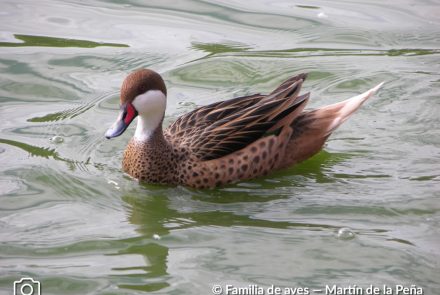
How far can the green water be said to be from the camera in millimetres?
6766

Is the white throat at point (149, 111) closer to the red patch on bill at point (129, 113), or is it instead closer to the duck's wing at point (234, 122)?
the red patch on bill at point (129, 113)

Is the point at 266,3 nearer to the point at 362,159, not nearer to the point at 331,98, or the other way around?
the point at 331,98

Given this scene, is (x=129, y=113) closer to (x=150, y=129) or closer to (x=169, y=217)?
(x=150, y=129)

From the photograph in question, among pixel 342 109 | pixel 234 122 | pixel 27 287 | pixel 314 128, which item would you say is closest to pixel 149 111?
pixel 234 122

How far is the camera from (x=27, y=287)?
648 cm

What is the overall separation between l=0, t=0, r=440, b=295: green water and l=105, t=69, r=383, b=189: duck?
0.15 meters

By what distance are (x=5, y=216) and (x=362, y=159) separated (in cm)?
327

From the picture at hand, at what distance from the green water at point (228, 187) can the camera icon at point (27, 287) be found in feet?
0.15

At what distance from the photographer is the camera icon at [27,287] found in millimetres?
6430

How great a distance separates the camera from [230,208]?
7680 mm

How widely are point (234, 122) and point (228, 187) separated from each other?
59 centimetres

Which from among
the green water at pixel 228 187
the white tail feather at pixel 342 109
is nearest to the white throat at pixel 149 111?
the green water at pixel 228 187

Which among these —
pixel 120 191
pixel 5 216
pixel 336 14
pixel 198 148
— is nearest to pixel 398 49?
pixel 336 14

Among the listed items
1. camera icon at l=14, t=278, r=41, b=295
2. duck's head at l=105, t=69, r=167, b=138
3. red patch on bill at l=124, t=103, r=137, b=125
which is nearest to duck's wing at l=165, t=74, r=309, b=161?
duck's head at l=105, t=69, r=167, b=138
